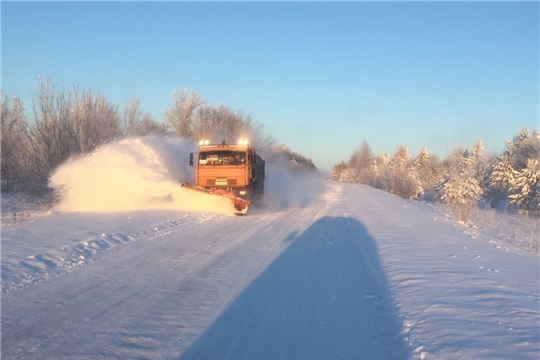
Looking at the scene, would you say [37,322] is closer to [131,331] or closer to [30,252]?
[131,331]

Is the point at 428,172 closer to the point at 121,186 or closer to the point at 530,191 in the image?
the point at 530,191

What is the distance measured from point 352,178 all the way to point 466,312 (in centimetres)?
6790

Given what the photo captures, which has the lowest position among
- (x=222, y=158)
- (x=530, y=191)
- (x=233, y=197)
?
(x=530, y=191)

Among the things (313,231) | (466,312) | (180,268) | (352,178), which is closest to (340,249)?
(313,231)

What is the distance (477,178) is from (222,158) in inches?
1210

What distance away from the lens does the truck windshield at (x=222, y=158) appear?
18.6 m

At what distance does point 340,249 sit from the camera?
10570 mm

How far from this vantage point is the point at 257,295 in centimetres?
643

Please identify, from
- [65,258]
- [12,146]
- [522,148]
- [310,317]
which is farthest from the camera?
[522,148]

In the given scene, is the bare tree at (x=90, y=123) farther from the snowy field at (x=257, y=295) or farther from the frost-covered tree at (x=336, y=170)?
the frost-covered tree at (x=336, y=170)

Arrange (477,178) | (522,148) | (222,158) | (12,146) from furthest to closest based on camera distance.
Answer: (522,148), (477,178), (12,146), (222,158)

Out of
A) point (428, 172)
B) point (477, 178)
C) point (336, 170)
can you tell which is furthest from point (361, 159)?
point (477, 178)

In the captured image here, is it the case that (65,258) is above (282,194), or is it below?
below

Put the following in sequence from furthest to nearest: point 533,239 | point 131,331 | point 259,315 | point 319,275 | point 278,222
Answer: point 533,239, point 278,222, point 319,275, point 259,315, point 131,331
